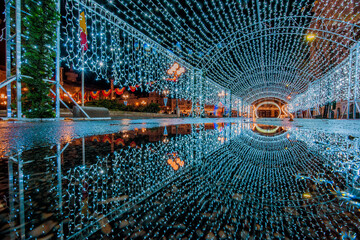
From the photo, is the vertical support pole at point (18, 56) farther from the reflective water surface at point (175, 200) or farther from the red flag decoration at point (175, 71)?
the red flag decoration at point (175, 71)

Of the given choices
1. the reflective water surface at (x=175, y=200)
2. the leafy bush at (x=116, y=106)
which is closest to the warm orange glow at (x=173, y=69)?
the leafy bush at (x=116, y=106)

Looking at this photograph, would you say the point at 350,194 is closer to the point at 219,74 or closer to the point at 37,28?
the point at 37,28

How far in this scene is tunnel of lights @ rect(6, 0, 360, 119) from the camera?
5017 millimetres

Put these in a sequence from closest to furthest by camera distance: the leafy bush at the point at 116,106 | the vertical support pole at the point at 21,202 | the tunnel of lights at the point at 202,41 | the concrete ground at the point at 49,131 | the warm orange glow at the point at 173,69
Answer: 1. the vertical support pole at the point at 21,202
2. the concrete ground at the point at 49,131
3. the tunnel of lights at the point at 202,41
4. the warm orange glow at the point at 173,69
5. the leafy bush at the point at 116,106

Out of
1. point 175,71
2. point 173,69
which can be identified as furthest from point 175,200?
point 175,71

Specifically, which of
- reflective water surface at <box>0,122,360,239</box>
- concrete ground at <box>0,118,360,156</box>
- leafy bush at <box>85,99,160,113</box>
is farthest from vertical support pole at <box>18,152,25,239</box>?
leafy bush at <box>85,99,160,113</box>

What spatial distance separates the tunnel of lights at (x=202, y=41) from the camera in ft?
16.5

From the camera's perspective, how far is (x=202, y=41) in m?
7.32

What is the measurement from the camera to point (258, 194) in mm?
541

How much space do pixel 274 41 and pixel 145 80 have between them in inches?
304

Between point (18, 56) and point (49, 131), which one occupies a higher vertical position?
point (18, 56)

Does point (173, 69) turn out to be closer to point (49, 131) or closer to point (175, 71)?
point (175, 71)

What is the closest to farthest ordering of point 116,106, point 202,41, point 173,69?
point 202,41 → point 173,69 → point 116,106

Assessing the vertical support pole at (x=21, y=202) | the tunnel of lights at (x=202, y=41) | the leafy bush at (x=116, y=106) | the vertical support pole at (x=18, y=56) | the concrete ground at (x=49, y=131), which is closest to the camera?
the vertical support pole at (x=21, y=202)
